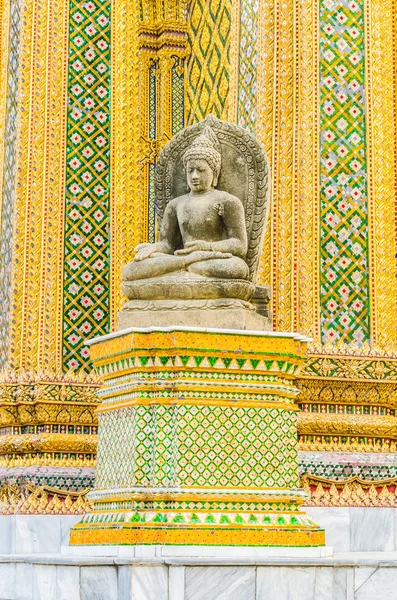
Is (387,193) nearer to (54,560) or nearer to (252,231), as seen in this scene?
(252,231)

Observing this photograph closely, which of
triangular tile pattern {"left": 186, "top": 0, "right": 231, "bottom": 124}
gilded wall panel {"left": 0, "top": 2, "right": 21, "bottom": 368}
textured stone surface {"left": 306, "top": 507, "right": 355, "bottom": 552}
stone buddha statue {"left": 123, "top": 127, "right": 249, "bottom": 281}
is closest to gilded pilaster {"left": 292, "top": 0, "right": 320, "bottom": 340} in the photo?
textured stone surface {"left": 306, "top": 507, "right": 355, "bottom": 552}

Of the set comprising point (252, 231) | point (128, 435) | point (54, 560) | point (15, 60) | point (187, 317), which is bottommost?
point (54, 560)

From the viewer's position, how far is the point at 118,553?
6680 mm

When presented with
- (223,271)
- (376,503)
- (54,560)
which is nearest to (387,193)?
(376,503)

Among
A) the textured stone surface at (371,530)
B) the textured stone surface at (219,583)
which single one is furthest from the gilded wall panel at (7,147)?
the textured stone surface at (219,583)

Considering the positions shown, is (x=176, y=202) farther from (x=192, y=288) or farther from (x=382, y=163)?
(x=382, y=163)

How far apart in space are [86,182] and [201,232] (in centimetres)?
350

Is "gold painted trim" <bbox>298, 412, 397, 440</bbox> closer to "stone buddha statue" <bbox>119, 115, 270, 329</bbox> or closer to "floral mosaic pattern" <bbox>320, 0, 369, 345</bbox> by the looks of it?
"floral mosaic pattern" <bbox>320, 0, 369, 345</bbox>

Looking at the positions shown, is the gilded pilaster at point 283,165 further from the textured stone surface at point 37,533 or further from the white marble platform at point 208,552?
the white marble platform at point 208,552

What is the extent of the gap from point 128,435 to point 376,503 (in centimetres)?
262

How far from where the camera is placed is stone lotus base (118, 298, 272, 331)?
716cm

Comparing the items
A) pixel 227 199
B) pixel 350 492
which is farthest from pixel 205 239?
pixel 350 492

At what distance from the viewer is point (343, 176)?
9508 mm

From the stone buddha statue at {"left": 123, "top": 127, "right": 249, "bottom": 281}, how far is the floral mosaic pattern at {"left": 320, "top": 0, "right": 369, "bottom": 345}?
1837 mm
